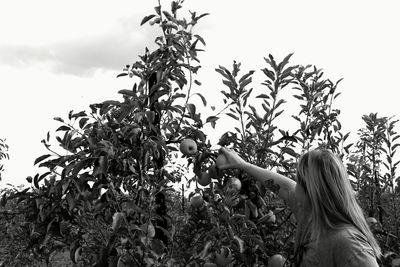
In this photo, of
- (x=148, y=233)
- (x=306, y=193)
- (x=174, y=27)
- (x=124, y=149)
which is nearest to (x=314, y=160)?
(x=306, y=193)

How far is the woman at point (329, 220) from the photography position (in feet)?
5.72

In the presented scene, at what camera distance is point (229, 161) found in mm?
2451

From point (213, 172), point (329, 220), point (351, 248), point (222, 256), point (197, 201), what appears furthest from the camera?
point (197, 201)

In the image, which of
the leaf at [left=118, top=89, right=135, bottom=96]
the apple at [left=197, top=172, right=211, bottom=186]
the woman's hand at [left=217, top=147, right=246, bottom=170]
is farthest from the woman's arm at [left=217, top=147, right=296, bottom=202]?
the leaf at [left=118, top=89, right=135, bottom=96]

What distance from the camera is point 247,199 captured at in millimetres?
2477

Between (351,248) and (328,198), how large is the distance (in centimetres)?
23

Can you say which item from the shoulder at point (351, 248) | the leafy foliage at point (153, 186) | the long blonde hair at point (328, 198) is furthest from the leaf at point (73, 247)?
the shoulder at point (351, 248)

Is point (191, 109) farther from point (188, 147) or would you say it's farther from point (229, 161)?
point (229, 161)

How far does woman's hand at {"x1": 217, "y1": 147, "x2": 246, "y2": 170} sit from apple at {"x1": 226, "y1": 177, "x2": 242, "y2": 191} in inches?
2.4

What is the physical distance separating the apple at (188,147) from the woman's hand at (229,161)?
0.54 ft

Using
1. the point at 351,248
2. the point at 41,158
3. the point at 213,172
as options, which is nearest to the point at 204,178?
the point at 213,172

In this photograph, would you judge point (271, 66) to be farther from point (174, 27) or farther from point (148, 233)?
point (148, 233)

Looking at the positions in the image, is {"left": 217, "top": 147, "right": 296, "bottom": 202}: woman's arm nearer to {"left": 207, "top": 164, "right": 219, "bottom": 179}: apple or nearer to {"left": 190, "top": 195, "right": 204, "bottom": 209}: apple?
{"left": 207, "top": 164, "right": 219, "bottom": 179}: apple

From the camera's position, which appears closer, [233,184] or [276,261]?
[233,184]
